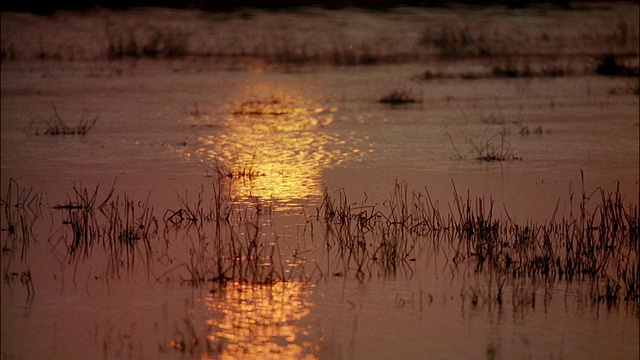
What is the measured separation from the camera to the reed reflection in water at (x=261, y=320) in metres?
6.08

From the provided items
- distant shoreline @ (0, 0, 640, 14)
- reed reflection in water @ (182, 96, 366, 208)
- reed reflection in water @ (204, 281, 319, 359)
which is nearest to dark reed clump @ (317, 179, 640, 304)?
reed reflection in water @ (204, 281, 319, 359)

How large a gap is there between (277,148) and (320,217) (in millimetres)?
4578

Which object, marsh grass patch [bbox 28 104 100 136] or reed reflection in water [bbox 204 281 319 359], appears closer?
reed reflection in water [bbox 204 281 319 359]

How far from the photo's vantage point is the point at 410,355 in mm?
6109

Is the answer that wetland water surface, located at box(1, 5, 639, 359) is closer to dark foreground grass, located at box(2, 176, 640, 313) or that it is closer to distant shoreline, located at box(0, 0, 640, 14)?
dark foreground grass, located at box(2, 176, 640, 313)

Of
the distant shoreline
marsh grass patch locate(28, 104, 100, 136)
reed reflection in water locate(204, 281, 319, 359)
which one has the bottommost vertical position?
marsh grass patch locate(28, 104, 100, 136)

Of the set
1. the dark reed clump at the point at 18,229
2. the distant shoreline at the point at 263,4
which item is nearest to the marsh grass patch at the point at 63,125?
the dark reed clump at the point at 18,229

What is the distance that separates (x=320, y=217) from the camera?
9.63 m

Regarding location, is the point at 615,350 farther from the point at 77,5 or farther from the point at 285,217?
the point at 77,5

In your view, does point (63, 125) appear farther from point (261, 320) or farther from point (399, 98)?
point (261, 320)

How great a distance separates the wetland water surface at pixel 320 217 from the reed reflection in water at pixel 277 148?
6 centimetres

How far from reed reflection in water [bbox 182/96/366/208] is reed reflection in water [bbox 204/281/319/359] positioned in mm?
2939

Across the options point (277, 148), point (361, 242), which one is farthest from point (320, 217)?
point (277, 148)

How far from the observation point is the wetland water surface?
21.5 feet
